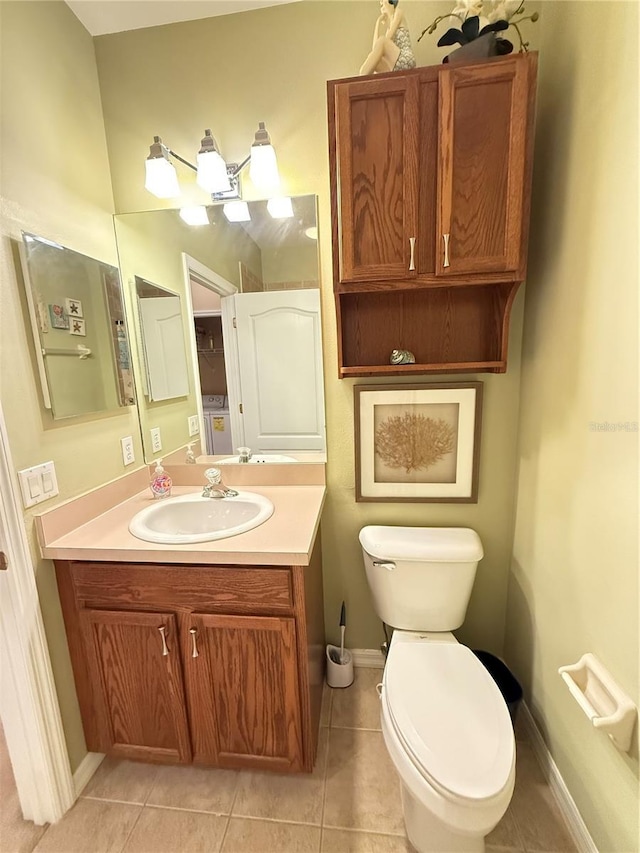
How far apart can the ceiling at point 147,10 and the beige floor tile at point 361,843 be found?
108 inches

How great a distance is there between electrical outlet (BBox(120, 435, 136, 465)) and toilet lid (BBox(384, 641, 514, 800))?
1.25 meters

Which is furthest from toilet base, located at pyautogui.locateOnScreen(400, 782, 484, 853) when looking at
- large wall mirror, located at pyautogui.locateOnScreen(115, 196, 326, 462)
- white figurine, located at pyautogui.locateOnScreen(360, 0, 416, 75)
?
white figurine, located at pyautogui.locateOnScreen(360, 0, 416, 75)

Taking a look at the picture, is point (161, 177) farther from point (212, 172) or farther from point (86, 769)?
point (86, 769)

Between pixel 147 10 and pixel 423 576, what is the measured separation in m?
2.26

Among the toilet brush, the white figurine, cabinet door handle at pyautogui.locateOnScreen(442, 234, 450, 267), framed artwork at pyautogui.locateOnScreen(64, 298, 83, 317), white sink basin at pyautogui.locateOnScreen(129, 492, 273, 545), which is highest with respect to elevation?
the white figurine

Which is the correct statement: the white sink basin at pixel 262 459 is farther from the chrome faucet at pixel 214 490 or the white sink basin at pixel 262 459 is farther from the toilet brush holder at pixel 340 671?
the toilet brush holder at pixel 340 671

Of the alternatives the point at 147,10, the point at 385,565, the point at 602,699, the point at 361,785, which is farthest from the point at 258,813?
the point at 147,10

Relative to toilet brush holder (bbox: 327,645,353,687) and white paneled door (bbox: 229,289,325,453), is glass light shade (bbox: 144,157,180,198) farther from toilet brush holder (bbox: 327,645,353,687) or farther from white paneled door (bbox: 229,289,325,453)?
toilet brush holder (bbox: 327,645,353,687)

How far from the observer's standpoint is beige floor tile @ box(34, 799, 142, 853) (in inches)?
44.4

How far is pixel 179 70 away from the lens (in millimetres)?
1405

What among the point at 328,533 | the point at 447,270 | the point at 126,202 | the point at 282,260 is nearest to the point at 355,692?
the point at 328,533

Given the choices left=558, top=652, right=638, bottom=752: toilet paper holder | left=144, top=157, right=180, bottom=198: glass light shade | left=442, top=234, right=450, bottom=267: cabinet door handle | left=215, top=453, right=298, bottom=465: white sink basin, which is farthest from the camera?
left=215, top=453, right=298, bottom=465: white sink basin

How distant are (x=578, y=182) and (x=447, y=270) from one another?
40 cm

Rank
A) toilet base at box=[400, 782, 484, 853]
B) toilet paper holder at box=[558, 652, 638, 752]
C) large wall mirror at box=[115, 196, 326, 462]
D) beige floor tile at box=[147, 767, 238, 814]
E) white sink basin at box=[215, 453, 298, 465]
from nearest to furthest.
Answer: toilet paper holder at box=[558, 652, 638, 752] → toilet base at box=[400, 782, 484, 853] → beige floor tile at box=[147, 767, 238, 814] → large wall mirror at box=[115, 196, 326, 462] → white sink basin at box=[215, 453, 298, 465]
